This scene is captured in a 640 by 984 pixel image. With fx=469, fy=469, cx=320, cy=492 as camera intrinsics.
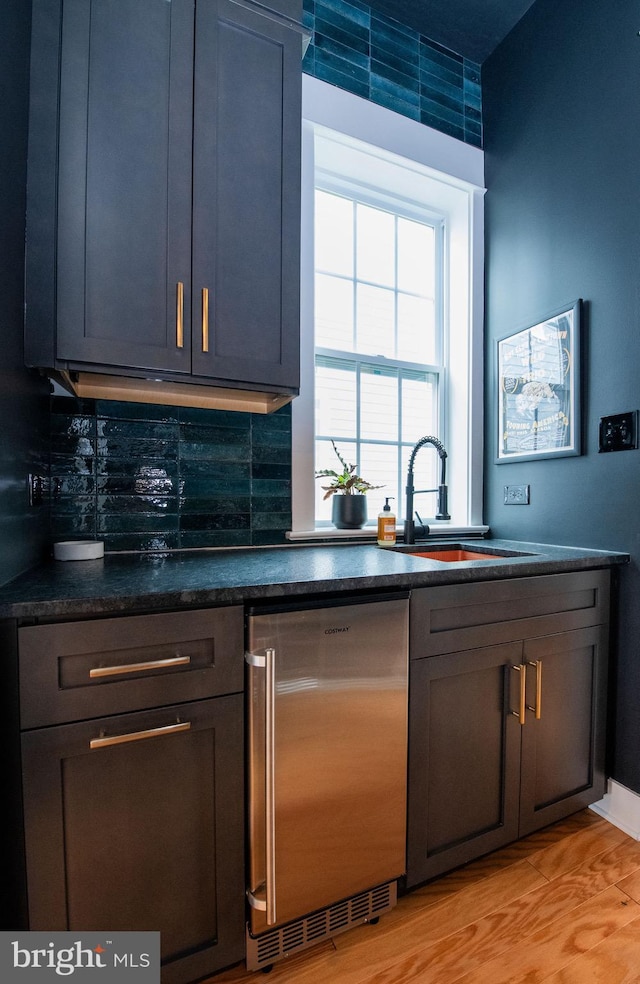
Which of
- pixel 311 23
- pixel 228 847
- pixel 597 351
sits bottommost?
pixel 228 847

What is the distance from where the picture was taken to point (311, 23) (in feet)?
6.62

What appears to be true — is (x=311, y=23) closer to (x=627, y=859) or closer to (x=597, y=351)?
(x=597, y=351)

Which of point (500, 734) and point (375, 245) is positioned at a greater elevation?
point (375, 245)

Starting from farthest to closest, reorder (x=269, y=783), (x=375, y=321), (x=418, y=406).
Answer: (x=418, y=406) < (x=375, y=321) < (x=269, y=783)

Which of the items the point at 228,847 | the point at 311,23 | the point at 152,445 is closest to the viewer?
the point at 228,847

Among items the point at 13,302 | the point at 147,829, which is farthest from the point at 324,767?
the point at 13,302

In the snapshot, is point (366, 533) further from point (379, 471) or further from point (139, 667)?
point (139, 667)

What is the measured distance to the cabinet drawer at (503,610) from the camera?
4.32 feet

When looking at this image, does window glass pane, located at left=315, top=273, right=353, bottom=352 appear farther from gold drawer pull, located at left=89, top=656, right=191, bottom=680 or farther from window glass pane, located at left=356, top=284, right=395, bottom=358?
gold drawer pull, located at left=89, top=656, right=191, bottom=680

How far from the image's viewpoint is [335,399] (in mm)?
2240

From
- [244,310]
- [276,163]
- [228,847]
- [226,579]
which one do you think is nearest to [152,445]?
[244,310]

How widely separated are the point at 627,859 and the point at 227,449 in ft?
6.37

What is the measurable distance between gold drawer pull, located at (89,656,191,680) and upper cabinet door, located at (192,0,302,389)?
81 centimetres

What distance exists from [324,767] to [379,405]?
166 cm
